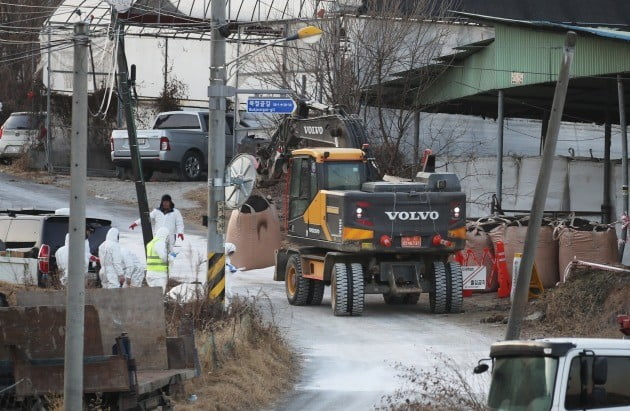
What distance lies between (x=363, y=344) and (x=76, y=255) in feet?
30.3

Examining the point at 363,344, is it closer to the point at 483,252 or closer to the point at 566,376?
the point at 483,252

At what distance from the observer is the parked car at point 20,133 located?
41.5m

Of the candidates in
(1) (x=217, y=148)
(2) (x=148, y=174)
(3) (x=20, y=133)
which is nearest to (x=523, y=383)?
(1) (x=217, y=148)

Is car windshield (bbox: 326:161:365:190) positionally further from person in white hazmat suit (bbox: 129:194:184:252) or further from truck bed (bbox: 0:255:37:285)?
truck bed (bbox: 0:255:37:285)

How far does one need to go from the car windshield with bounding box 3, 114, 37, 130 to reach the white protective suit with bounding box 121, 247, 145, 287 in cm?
2380

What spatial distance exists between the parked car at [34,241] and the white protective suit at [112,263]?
1204mm

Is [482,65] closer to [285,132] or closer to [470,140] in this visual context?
[285,132]

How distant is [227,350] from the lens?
639 inches

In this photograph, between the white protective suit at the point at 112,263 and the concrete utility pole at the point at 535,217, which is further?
the white protective suit at the point at 112,263

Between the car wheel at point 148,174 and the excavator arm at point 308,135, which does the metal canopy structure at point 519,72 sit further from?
Answer: the car wheel at point 148,174

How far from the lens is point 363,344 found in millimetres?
19438

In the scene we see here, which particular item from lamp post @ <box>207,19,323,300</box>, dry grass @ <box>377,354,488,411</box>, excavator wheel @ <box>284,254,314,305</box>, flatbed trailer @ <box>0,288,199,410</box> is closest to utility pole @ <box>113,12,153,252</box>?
excavator wheel @ <box>284,254,314,305</box>

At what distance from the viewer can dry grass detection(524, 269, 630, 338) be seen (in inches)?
752

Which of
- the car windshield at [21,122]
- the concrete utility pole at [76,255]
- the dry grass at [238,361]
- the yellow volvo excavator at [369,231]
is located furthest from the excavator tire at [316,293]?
the car windshield at [21,122]
